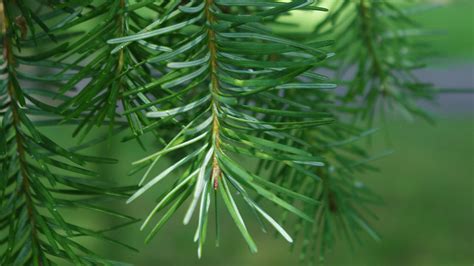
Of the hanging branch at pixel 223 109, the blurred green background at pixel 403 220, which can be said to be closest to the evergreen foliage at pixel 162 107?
the hanging branch at pixel 223 109

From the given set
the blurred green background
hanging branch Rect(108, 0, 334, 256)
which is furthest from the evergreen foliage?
the blurred green background

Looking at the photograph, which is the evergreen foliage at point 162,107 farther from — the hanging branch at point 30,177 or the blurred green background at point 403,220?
the blurred green background at point 403,220

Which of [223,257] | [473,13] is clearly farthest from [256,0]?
[473,13]

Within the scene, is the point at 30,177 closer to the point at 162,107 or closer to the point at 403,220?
Result: the point at 162,107

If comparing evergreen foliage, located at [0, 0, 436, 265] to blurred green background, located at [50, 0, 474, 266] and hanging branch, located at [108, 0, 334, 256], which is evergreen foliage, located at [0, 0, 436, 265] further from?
blurred green background, located at [50, 0, 474, 266]

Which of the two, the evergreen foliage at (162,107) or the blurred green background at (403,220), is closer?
the evergreen foliage at (162,107)

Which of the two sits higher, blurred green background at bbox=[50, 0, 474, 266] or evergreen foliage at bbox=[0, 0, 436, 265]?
evergreen foliage at bbox=[0, 0, 436, 265]

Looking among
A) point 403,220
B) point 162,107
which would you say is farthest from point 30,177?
point 403,220

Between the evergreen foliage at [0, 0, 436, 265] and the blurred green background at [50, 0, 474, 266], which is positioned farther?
the blurred green background at [50, 0, 474, 266]
